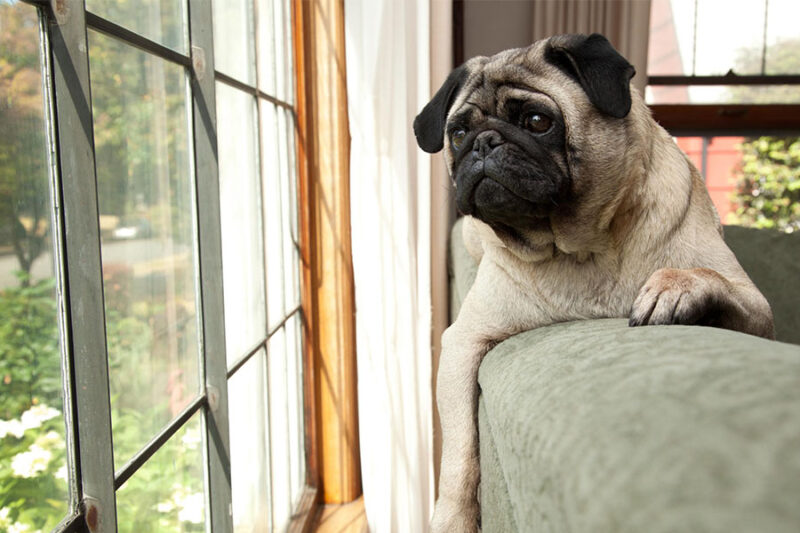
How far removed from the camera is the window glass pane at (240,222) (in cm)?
168

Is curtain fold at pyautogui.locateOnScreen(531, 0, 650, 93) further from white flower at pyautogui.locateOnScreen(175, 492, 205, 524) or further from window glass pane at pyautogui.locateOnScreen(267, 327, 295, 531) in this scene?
white flower at pyautogui.locateOnScreen(175, 492, 205, 524)

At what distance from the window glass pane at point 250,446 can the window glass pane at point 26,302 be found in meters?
0.83

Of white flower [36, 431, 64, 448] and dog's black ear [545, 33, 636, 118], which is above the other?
dog's black ear [545, 33, 636, 118]

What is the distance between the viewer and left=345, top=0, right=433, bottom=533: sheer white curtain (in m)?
2.17

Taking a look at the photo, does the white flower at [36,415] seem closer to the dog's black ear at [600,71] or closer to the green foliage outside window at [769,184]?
the dog's black ear at [600,71]

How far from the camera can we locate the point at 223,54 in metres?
1.71

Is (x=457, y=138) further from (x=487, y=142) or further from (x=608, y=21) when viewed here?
(x=608, y=21)

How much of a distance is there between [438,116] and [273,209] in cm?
101

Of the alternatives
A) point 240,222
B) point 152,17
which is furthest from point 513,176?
point 240,222

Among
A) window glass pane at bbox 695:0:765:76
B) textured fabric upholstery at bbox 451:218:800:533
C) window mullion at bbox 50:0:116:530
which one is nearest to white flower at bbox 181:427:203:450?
window mullion at bbox 50:0:116:530

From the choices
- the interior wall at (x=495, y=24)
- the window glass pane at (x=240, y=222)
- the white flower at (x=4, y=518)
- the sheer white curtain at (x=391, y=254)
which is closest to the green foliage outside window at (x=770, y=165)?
the interior wall at (x=495, y=24)

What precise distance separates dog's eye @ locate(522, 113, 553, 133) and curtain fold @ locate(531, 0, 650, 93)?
248cm

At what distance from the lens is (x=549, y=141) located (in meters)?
1.16

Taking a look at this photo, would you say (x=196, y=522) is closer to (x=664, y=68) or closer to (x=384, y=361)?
(x=384, y=361)
